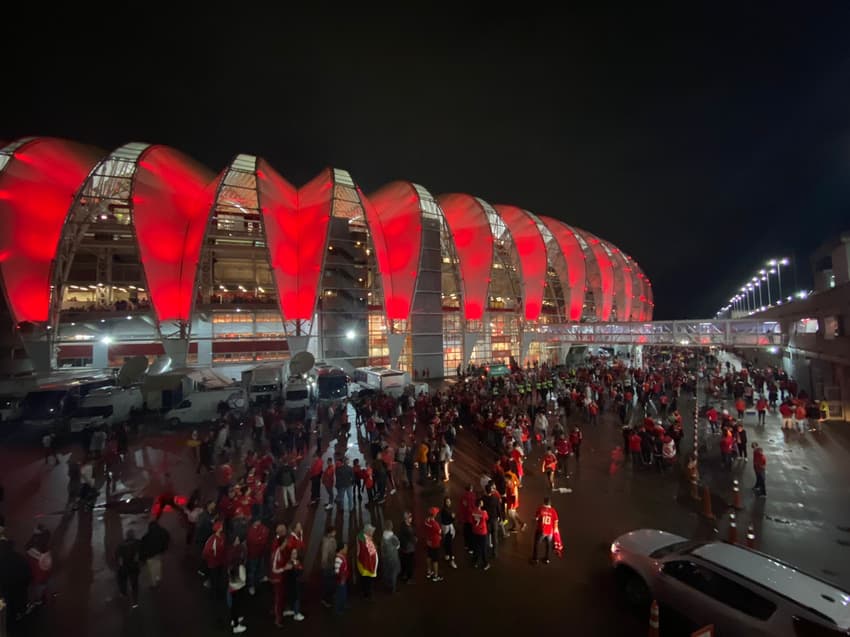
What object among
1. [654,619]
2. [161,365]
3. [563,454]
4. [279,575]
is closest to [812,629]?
[654,619]

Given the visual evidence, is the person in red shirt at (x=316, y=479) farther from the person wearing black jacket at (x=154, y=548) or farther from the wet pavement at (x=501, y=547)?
the person wearing black jacket at (x=154, y=548)

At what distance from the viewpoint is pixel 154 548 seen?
6328 mm

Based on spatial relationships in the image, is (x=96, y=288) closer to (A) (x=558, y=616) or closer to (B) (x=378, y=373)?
(B) (x=378, y=373)

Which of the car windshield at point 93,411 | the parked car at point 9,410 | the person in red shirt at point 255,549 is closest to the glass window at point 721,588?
the person in red shirt at point 255,549

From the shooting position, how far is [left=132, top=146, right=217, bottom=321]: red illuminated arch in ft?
81.7

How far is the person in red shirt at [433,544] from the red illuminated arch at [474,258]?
26822 millimetres

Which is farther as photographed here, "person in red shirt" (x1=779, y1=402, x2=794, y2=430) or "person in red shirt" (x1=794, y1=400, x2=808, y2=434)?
"person in red shirt" (x1=779, y1=402, x2=794, y2=430)

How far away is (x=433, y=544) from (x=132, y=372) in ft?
72.4

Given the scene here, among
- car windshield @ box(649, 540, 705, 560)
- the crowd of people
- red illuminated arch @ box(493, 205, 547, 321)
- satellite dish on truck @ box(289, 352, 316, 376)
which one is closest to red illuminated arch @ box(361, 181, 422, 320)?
satellite dish on truck @ box(289, 352, 316, 376)

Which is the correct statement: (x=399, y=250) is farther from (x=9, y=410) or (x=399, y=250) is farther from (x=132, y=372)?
(x=9, y=410)

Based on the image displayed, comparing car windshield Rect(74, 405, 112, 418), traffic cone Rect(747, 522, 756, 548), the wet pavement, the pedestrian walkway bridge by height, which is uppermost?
the pedestrian walkway bridge

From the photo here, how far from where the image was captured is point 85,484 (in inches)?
380

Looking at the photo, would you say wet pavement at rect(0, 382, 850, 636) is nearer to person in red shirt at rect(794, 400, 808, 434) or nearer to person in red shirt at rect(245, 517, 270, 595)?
person in red shirt at rect(245, 517, 270, 595)

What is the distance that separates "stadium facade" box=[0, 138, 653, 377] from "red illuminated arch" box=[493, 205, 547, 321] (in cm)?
14
